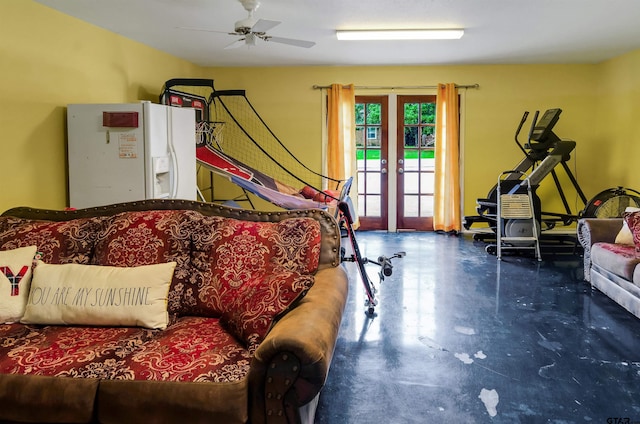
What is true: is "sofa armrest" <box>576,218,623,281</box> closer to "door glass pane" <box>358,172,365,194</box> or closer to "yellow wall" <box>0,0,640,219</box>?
"yellow wall" <box>0,0,640,219</box>

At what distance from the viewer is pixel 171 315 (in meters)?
2.39

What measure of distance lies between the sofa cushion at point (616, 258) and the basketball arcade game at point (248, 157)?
1675 millimetres

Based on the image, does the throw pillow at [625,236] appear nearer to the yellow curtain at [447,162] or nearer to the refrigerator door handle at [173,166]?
A: the yellow curtain at [447,162]

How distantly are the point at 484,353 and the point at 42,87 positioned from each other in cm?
383

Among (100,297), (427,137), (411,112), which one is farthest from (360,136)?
(100,297)

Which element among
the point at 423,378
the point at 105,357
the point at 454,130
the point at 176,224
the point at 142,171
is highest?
the point at 454,130

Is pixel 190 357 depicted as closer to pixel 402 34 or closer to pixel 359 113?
pixel 402 34

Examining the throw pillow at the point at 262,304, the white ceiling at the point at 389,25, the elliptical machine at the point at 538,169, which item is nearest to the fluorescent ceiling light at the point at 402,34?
the white ceiling at the point at 389,25

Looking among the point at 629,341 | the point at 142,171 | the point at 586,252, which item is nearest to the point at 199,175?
the point at 142,171

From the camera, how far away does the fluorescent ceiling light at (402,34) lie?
17.5ft

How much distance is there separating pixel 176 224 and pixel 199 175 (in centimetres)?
532

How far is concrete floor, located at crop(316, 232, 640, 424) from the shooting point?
2549mm

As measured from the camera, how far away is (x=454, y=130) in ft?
24.7

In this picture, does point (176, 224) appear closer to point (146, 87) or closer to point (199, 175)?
point (146, 87)
